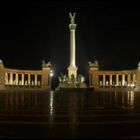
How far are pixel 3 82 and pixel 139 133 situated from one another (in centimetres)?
6777

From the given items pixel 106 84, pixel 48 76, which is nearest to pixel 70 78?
pixel 48 76

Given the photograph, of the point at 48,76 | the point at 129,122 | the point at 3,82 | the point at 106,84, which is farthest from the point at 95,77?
the point at 129,122

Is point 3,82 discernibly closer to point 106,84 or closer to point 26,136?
point 106,84

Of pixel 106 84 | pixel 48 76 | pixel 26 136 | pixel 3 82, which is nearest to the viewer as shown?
pixel 26 136

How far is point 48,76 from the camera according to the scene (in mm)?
85875

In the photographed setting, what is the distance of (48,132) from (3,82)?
66839 millimetres

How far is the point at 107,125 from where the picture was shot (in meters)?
11.9

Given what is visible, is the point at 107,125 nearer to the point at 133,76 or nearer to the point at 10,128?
the point at 10,128

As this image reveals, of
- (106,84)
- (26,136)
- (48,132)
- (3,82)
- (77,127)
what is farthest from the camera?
(106,84)

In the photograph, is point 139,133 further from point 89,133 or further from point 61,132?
point 61,132

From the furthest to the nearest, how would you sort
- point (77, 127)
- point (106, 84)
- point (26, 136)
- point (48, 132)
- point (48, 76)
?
point (106, 84) < point (48, 76) < point (77, 127) < point (48, 132) < point (26, 136)

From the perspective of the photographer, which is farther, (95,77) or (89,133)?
(95,77)

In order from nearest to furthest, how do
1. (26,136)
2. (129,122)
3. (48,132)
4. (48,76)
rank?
(26,136) < (48,132) < (129,122) < (48,76)

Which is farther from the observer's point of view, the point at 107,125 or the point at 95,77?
the point at 95,77
